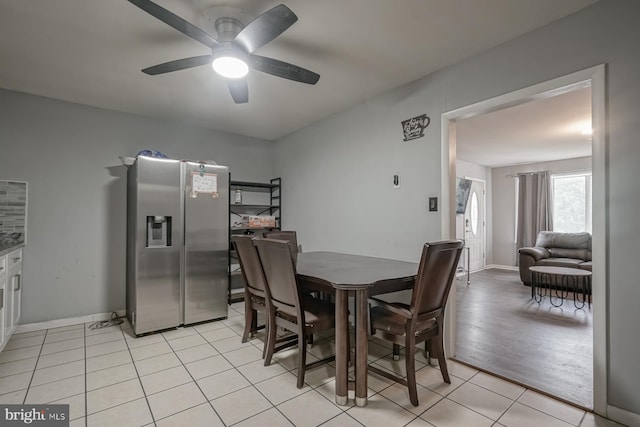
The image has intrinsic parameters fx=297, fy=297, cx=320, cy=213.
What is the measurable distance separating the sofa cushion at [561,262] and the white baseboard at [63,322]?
647 centimetres

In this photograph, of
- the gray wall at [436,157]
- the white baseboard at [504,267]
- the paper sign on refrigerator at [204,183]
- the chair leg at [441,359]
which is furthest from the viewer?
the white baseboard at [504,267]

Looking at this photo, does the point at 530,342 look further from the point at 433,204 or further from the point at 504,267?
the point at 504,267

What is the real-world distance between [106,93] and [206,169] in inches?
48.1

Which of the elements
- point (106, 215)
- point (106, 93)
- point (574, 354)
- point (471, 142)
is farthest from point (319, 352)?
point (471, 142)

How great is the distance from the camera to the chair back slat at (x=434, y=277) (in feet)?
5.79

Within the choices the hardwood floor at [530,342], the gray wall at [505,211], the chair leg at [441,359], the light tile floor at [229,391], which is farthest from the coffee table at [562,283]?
the chair leg at [441,359]

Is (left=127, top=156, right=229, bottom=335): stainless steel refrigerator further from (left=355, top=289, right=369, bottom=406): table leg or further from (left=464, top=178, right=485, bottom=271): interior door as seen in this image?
(left=464, top=178, right=485, bottom=271): interior door

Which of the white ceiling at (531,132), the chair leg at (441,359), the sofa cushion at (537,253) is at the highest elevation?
the white ceiling at (531,132)

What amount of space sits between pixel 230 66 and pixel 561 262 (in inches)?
229

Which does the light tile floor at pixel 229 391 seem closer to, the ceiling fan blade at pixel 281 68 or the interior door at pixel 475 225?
the ceiling fan blade at pixel 281 68

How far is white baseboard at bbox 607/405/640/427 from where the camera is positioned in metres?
1.66

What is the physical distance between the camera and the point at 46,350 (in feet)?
8.65

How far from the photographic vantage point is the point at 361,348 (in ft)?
6.09

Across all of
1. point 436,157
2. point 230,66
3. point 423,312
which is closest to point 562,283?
point 436,157
